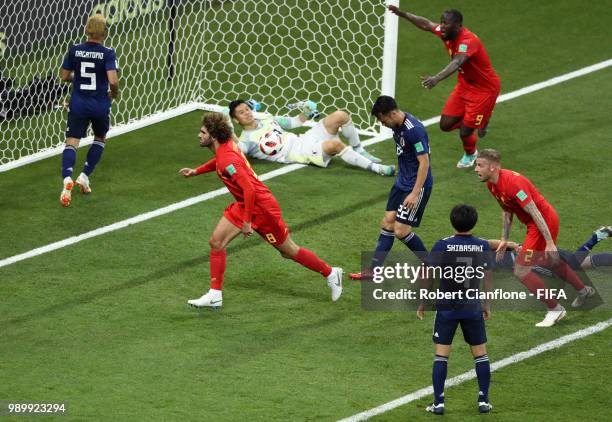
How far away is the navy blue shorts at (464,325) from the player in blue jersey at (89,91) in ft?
18.3

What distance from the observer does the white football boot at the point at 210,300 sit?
11.2 meters

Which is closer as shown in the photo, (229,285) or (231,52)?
(229,285)

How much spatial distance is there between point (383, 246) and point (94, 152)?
390 cm

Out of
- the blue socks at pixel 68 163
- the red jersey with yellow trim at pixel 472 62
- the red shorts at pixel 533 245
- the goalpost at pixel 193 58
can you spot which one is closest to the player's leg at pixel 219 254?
the red shorts at pixel 533 245

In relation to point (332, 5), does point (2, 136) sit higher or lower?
lower

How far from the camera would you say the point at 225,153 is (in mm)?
11062

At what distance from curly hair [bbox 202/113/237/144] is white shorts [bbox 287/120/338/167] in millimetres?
3675

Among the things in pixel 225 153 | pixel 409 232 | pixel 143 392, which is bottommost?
pixel 143 392

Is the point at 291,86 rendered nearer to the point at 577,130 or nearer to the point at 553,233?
the point at 577,130

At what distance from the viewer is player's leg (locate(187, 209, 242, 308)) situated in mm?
11203

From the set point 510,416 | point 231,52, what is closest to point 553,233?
point 510,416

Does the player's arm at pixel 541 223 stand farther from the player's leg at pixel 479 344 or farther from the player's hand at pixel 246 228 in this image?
the player's hand at pixel 246 228

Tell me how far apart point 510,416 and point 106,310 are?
3771mm

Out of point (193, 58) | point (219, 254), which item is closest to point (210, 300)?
point (219, 254)
